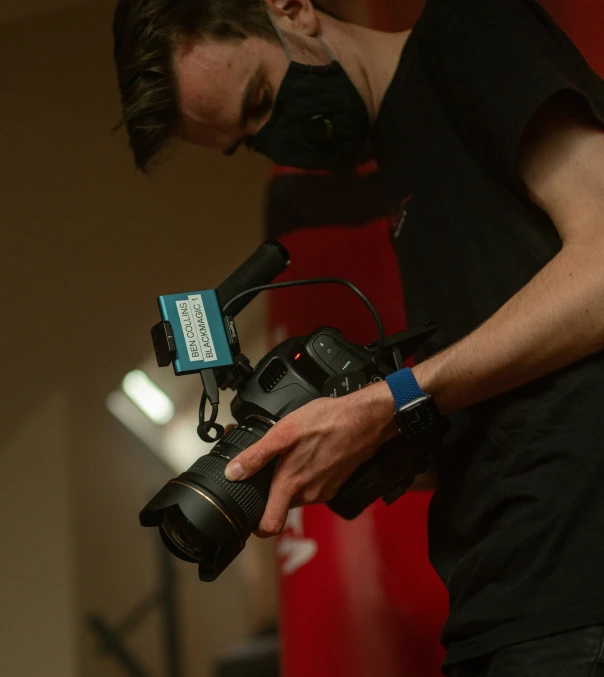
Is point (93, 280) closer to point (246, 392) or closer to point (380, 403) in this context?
point (246, 392)

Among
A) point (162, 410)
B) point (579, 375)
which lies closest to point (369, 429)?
point (579, 375)

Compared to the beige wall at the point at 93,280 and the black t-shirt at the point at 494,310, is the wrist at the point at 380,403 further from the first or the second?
the beige wall at the point at 93,280

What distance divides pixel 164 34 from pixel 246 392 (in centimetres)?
46

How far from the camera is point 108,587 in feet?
4.53

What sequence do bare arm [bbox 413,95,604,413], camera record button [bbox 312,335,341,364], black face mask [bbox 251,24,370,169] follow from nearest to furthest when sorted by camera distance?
bare arm [bbox 413,95,604,413] → camera record button [bbox 312,335,341,364] → black face mask [bbox 251,24,370,169]

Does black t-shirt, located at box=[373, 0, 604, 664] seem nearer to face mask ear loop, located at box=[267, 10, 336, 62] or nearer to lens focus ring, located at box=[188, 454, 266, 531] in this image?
face mask ear loop, located at box=[267, 10, 336, 62]

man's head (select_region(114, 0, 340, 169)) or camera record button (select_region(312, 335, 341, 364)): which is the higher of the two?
man's head (select_region(114, 0, 340, 169))

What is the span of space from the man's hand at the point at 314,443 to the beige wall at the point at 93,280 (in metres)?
0.62

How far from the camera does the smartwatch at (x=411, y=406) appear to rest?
0.68m

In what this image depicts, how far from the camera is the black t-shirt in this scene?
64cm

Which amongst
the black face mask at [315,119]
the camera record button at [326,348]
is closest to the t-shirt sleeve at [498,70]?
the black face mask at [315,119]

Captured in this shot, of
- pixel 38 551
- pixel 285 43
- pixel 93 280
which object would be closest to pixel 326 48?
pixel 285 43

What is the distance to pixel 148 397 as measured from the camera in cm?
140

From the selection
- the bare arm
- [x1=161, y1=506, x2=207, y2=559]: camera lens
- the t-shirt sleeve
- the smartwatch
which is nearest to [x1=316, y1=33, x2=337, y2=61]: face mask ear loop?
the t-shirt sleeve
